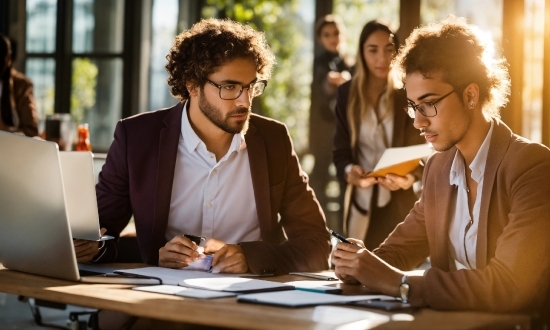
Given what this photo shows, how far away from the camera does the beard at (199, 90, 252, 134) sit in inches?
109

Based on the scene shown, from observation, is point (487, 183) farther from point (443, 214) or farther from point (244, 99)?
point (244, 99)

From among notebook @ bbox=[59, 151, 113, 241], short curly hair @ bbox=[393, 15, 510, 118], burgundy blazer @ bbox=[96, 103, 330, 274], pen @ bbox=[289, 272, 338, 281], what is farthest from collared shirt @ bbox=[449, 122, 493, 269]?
notebook @ bbox=[59, 151, 113, 241]

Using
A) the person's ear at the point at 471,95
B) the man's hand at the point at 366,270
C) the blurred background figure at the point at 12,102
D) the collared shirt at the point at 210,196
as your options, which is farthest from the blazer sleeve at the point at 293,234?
the blurred background figure at the point at 12,102

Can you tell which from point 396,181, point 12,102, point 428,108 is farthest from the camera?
point 12,102

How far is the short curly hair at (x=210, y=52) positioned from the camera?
2807 mm

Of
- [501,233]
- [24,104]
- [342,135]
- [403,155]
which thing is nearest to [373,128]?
[342,135]

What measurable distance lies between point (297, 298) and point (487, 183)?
0.62 m

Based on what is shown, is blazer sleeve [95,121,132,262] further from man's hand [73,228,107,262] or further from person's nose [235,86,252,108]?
person's nose [235,86,252,108]

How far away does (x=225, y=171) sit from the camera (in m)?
2.84

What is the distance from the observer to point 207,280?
6.92 feet

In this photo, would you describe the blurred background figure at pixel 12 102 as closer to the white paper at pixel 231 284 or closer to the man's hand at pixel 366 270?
the white paper at pixel 231 284

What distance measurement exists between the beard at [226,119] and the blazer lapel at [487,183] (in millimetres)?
915

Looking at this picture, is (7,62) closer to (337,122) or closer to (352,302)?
(337,122)

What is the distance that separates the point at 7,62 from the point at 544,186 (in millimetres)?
4232
